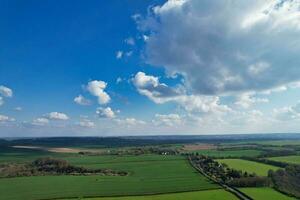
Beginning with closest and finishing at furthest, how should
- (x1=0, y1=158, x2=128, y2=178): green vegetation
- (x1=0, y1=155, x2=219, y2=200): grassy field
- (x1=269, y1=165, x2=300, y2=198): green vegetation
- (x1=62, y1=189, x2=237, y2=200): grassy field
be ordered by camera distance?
1. (x1=62, y1=189, x2=237, y2=200): grassy field
2. (x1=0, y1=155, x2=219, y2=200): grassy field
3. (x1=269, y1=165, x2=300, y2=198): green vegetation
4. (x1=0, y1=158, x2=128, y2=178): green vegetation

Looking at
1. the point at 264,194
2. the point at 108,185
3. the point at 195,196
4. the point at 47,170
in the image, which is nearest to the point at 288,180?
the point at 264,194

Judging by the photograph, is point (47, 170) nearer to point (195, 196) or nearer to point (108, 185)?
point (108, 185)

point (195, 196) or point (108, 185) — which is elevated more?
point (108, 185)

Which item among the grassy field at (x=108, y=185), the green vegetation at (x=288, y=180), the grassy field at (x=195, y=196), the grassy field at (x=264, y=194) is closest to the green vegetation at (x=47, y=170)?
the grassy field at (x=108, y=185)

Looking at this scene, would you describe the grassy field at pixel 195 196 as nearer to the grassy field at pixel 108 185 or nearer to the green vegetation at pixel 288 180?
the grassy field at pixel 108 185

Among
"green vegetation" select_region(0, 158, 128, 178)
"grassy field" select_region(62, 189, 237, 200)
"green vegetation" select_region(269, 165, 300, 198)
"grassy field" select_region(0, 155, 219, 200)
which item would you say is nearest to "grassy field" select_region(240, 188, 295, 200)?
"green vegetation" select_region(269, 165, 300, 198)

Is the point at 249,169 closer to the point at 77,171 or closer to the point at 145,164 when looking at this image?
the point at 145,164

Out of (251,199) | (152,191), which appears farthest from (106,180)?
(251,199)

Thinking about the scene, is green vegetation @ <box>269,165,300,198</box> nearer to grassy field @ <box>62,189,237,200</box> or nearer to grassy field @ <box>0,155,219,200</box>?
grassy field @ <box>62,189,237,200</box>
